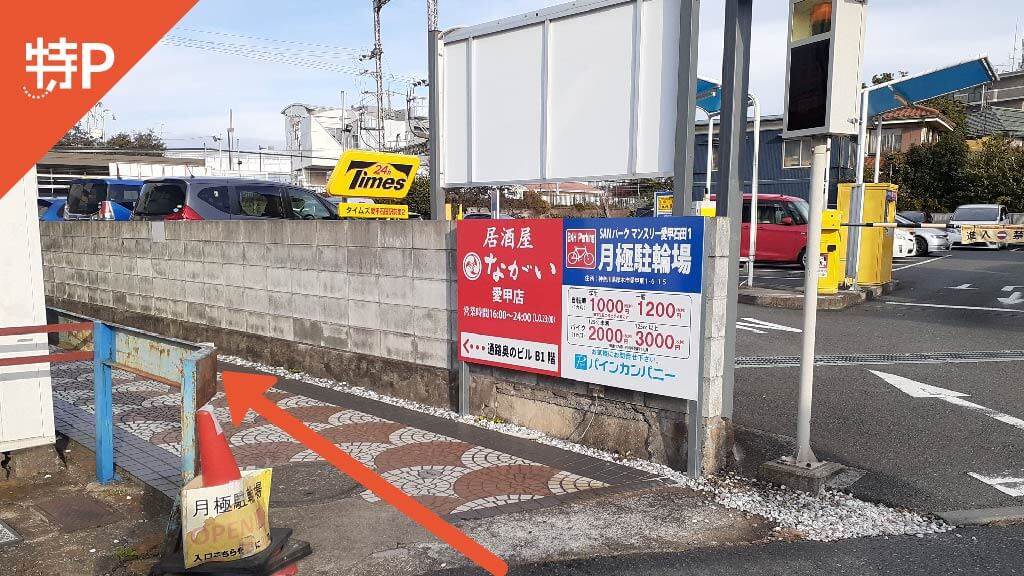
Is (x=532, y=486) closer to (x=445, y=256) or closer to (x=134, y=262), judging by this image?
(x=445, y=256)

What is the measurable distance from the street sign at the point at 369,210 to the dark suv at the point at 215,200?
3.05m

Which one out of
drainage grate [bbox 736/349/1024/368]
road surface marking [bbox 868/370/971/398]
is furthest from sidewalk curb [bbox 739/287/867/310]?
road surface marking [bbox 868/370/971/398]

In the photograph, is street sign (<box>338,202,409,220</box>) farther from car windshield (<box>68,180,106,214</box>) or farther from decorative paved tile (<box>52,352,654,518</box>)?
car windshield (<box>68,180,106,214</box>)

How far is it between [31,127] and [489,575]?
7.74 m

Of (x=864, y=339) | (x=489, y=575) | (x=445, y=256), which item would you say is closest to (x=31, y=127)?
(x=445, y=256)

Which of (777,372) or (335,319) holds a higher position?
(335,319)

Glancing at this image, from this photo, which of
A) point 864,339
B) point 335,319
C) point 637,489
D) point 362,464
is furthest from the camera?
point 864,339

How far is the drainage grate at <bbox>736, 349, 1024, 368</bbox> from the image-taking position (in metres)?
8.20

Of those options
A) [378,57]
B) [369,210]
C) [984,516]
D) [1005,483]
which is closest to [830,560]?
[984,516]

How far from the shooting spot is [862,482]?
4730 mm

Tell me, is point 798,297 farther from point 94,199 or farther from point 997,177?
point 997,177

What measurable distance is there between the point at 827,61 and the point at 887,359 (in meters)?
5.18

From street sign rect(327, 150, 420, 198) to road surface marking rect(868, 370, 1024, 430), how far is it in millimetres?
5659

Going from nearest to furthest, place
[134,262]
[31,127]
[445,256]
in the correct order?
1. [445,256]
2. [31,127]
3. [134,262]
